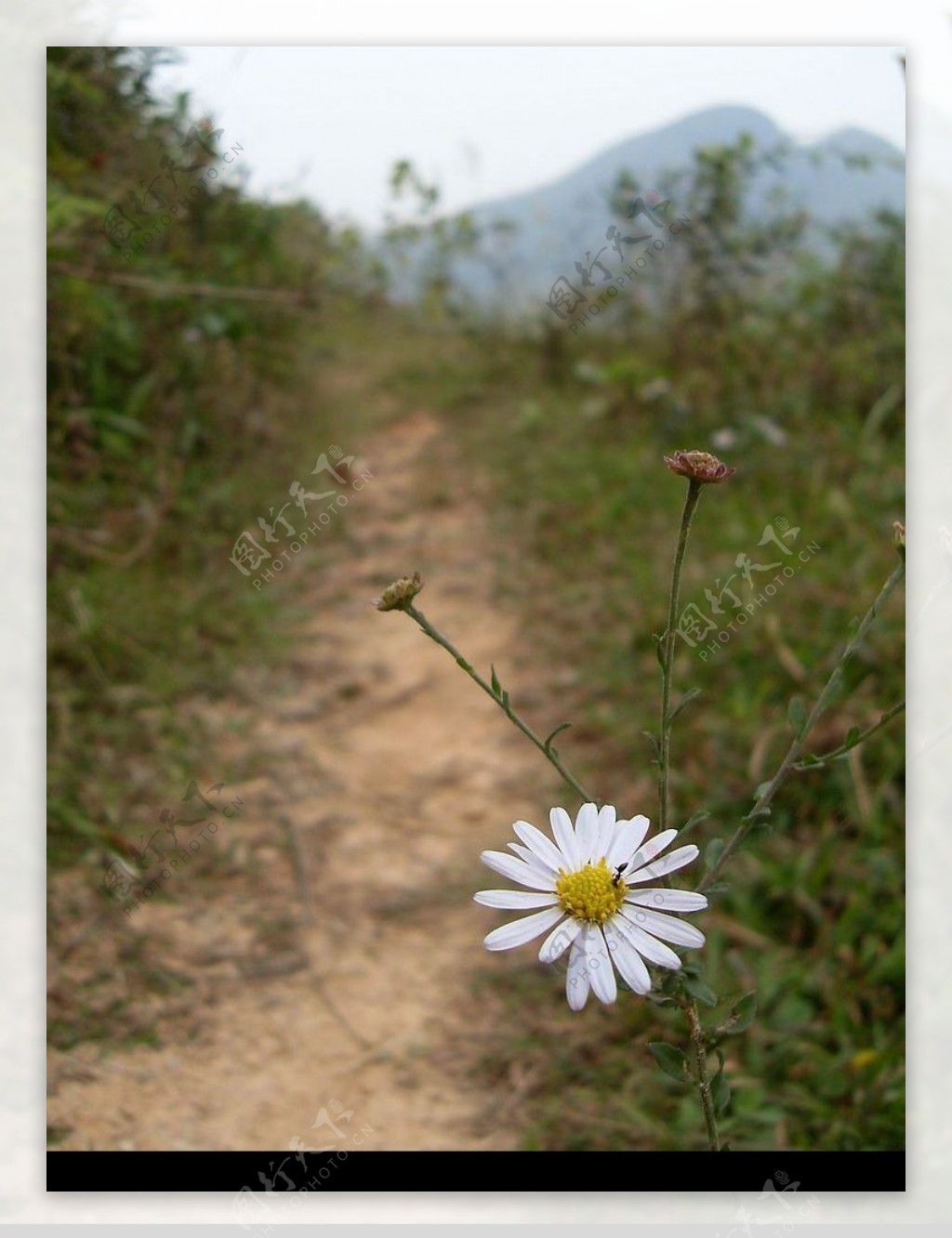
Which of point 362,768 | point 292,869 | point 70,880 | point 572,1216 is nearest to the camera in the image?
point 572,1216

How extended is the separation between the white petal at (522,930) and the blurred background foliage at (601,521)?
0.49 feet

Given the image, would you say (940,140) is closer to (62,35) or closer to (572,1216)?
(62,35)

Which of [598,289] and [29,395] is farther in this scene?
[598,289]

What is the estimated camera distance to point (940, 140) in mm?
1444

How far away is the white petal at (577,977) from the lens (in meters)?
0.63

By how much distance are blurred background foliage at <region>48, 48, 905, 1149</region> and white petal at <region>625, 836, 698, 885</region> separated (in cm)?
9

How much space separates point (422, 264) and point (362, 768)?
2416 mm

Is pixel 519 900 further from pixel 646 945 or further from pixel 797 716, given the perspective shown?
pixel 797 716

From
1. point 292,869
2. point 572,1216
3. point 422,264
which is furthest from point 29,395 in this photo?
point 422,264

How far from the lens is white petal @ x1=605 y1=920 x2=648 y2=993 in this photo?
65 cm

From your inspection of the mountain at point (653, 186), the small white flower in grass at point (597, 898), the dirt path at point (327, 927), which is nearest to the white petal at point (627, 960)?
the small white flower in grass at point (597, 898)

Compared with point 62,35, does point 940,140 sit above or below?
below

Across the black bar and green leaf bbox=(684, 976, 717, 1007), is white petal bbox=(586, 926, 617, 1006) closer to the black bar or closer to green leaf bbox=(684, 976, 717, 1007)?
green leaf bbox=(684, 976, 717, 1007)

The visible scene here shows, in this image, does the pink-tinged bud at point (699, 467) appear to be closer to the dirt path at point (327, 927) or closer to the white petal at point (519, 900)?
the white petal at point (519, 900)
